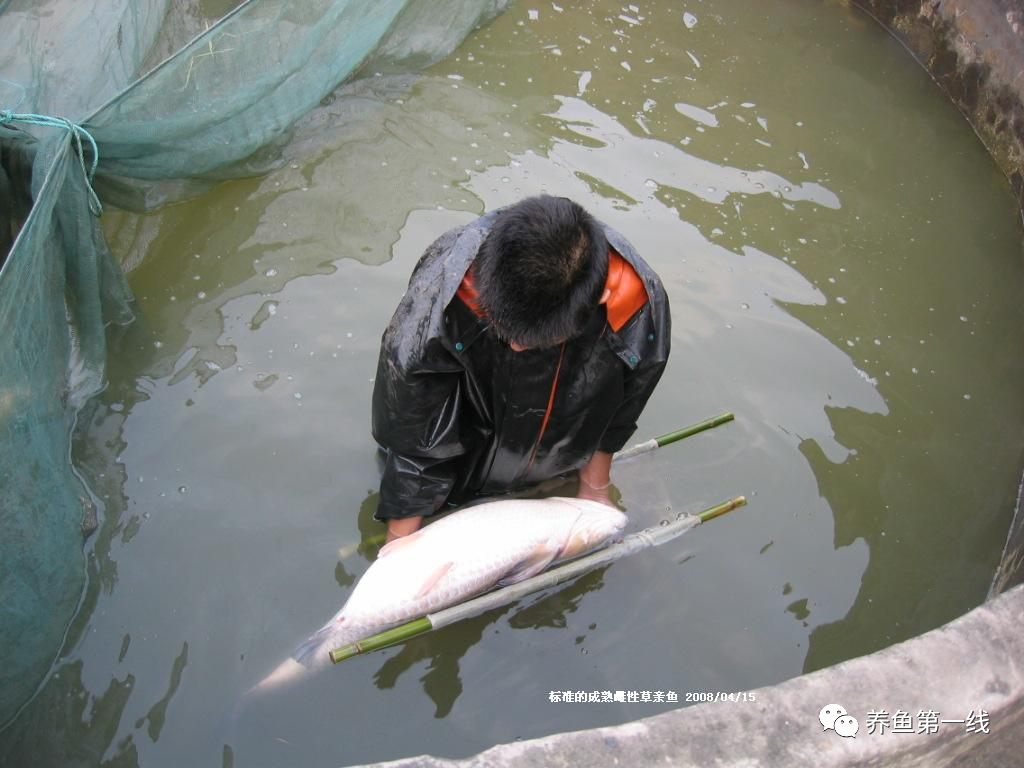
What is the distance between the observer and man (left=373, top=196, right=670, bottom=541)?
2404 mm

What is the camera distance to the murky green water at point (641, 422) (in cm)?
349

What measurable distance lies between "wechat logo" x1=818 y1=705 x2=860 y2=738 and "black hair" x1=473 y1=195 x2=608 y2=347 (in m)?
Answer: 1.27

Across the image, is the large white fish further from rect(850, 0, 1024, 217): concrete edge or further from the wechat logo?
rect(850, 0, 1024, 217): concrete edge

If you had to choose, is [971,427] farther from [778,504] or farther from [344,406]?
[344,406]

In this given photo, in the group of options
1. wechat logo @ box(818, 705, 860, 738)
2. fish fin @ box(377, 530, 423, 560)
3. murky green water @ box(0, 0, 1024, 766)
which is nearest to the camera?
wechat logo @ box(818, 705, 860, 738)

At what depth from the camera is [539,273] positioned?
2.35 meters

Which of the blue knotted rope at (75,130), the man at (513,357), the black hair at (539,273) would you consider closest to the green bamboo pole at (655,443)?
the man at (513,357)

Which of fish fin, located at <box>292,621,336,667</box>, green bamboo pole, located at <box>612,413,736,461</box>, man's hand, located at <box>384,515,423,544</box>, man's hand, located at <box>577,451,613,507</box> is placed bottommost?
fish fin, located at <box>292,621,336,667</box>

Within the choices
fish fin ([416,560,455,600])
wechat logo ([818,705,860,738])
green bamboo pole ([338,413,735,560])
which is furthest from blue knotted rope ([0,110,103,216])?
wechat logo ([818,705,860,738])

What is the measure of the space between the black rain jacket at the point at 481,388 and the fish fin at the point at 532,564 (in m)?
0.36

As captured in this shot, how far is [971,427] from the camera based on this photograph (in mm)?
4730

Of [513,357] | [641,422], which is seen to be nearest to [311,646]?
[513,357]

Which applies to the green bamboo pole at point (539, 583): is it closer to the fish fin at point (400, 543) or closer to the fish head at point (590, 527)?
the fish head at point (590, 527)

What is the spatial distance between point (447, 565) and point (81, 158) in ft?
7.93
